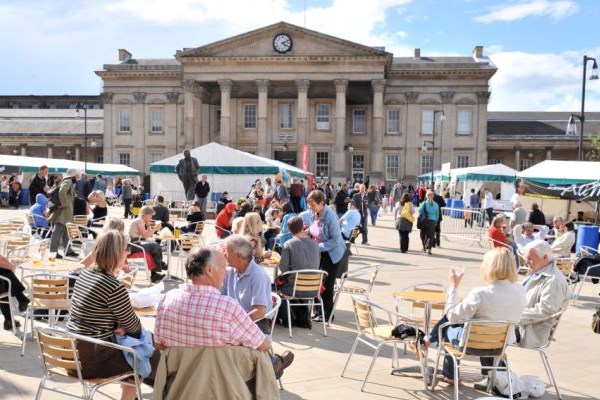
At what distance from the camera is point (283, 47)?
166 feet

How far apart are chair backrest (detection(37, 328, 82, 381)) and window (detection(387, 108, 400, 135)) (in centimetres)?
5022

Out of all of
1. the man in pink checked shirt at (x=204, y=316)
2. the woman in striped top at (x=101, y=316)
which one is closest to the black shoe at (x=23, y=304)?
the woman in striped top at (x=101, y=316)

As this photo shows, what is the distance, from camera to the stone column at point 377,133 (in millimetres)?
49906

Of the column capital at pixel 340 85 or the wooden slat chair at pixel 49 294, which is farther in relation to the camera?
the column capital at pixel 340 85

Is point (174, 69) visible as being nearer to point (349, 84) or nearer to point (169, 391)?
point (349, 84)

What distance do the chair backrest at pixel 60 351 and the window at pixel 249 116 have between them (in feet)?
168

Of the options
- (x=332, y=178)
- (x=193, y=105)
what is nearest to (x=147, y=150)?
(x=193, y=105)

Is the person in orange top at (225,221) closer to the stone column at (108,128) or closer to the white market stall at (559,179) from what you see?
the white market stall at (559,179)

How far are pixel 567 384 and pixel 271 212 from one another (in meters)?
8.80

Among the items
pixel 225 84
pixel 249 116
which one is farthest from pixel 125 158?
pixel 225 84

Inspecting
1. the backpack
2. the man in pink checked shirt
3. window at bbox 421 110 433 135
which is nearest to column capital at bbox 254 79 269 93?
window at bbox 421 110 433 135

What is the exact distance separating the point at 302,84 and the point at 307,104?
10.1ft

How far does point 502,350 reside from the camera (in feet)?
17.5

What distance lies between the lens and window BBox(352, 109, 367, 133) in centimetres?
5491
